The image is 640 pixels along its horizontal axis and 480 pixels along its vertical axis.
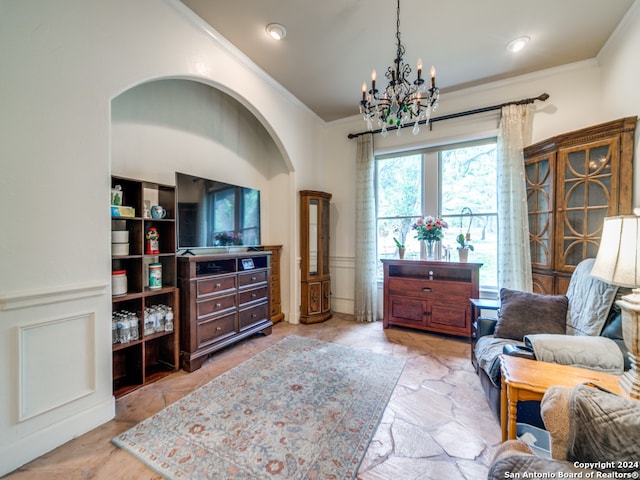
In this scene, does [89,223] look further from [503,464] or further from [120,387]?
[503,464]

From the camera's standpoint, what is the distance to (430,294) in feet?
11.1

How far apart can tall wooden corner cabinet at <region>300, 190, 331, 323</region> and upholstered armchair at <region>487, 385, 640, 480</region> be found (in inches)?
124

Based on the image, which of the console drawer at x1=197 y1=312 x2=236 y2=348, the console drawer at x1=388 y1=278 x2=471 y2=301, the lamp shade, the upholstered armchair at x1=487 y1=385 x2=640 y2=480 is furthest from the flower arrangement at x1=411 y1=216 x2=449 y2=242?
the upholstered armchair at x1=487 y1=385 x2=640 y2=480

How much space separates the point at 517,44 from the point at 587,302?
2562 millimetres

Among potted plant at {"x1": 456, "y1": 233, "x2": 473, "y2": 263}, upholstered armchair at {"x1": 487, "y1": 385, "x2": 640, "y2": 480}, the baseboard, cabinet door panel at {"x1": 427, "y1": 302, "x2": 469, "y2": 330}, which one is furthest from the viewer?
potted plant at {"x1": 456, "y1": 233, "x2": 473, "y2": 263}

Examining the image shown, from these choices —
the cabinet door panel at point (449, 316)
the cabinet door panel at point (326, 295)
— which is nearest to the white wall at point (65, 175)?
the cabinet door panel at point (449, 316)

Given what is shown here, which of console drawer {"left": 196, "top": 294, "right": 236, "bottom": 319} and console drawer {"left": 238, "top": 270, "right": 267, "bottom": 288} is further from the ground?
console drawer {"left": 238, "top": 270, "right": 267, "bottom": 288}

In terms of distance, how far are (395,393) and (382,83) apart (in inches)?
138

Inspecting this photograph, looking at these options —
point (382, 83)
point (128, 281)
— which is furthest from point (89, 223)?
point (382, 83)

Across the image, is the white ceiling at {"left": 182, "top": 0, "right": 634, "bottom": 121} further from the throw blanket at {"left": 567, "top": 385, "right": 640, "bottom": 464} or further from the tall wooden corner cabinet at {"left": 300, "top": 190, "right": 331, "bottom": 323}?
the throw blanket at {"left": 567, "top": 385, "right": 640, "bottom": 464}

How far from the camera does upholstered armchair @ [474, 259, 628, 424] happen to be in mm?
1498

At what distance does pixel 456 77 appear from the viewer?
3.18 meters

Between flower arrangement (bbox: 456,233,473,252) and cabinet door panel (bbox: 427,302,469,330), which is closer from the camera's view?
cabinet door panel (bbox: 427,302,469,330)

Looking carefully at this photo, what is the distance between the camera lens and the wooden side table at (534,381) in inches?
47.6
